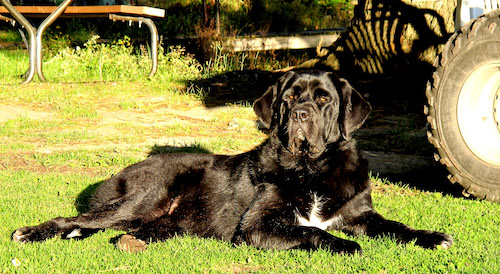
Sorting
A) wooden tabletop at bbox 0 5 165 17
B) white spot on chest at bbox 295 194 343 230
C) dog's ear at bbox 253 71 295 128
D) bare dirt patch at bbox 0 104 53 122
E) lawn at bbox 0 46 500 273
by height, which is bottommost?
bare dirt patch at bbox 0 104 53 122

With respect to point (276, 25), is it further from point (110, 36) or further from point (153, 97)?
point (153, 97)

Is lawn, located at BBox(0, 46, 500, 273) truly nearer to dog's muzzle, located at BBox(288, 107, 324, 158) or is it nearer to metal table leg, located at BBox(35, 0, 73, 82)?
metal table leg, located at BBox(35, 0, 73, 82)

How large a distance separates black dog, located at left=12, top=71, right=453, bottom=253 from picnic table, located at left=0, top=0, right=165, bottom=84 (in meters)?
6.64

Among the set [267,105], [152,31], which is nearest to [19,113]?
[152,31]

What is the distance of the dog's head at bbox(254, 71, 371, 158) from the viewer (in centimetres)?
445

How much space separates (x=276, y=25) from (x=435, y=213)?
12263 millimetres

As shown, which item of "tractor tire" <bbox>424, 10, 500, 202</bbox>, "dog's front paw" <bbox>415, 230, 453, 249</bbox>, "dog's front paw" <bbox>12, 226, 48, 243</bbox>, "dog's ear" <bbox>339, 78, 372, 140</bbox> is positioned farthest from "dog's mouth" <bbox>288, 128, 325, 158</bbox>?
"dog's front paw" <bbox>12, 226, 48, 243</bbox>

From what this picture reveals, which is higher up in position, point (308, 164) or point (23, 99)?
point (308, 164)

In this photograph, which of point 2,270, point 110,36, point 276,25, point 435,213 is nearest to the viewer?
point 2,270

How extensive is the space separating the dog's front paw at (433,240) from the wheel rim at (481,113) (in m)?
1.15

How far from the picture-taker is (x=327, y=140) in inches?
179

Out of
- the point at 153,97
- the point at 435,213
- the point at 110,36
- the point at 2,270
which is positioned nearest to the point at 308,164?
the point at 435,213

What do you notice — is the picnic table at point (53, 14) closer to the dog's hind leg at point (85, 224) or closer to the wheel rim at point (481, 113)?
the dog's hind leg at point (85, 224)

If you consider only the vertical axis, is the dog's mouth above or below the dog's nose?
below
